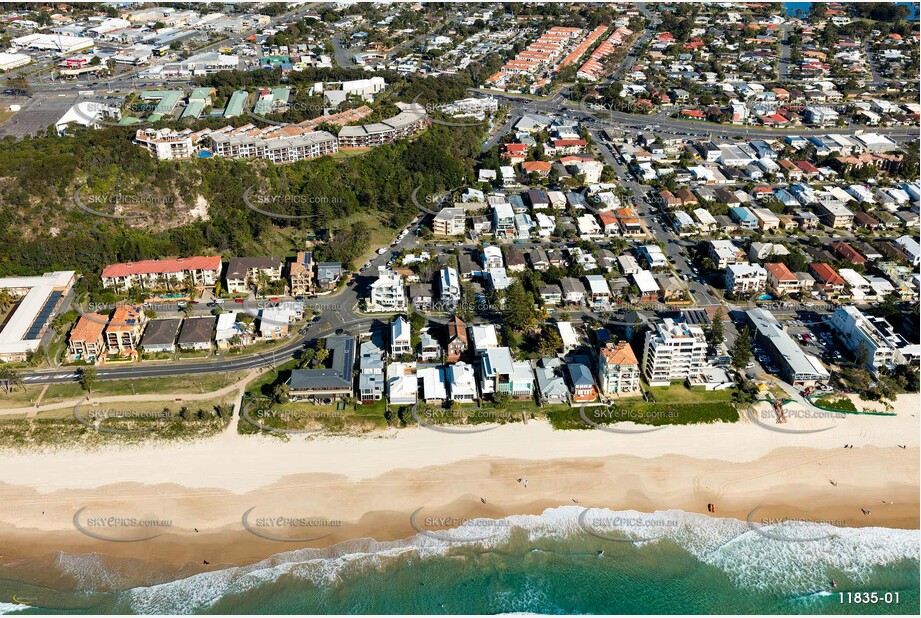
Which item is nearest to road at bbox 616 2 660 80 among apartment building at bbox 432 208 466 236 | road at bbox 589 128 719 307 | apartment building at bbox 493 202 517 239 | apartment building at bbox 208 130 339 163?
road at bbox 589 128 719 307

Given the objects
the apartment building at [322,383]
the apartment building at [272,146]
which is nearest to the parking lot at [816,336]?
the apartment building at [322,383]

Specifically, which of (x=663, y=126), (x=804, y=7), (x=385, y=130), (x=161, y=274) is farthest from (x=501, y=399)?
(x=804, y=7)

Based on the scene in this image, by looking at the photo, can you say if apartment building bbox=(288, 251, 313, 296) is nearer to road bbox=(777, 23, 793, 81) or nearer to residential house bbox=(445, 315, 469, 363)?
residential house bbox=(445, 315, 469, 363)

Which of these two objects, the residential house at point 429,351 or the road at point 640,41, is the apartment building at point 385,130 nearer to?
the residential house at point 429,351

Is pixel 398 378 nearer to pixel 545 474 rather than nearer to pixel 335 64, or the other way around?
pixel 545 474

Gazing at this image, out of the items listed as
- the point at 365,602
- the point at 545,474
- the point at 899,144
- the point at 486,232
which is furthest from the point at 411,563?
the point at 899,144

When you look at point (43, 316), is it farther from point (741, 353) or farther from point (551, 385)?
point (741, 353)
